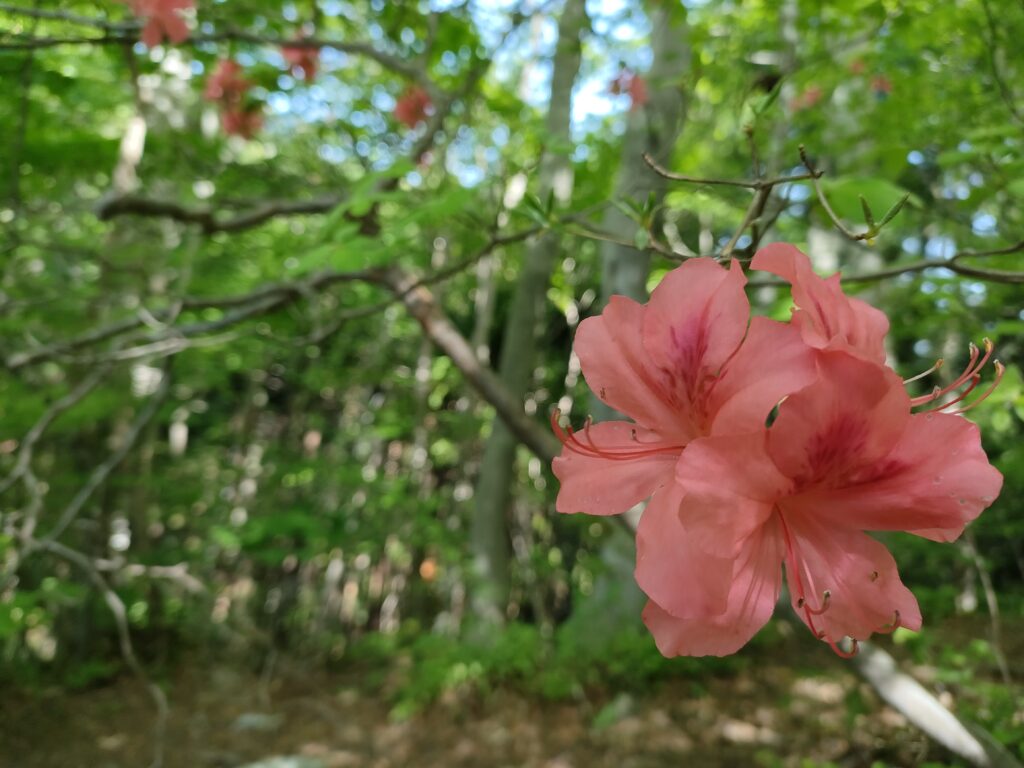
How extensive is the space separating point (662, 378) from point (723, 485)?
0.16m

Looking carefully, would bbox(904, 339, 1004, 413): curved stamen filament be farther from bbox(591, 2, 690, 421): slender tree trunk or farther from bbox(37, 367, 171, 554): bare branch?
bbox(37, 367, 171, 554): bare branch

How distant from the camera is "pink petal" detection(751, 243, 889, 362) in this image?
1.80 ft

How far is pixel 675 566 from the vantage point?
1.92ft

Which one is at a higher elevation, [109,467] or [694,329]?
[694,329]

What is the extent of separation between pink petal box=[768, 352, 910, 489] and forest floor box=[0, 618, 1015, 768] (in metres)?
3.45

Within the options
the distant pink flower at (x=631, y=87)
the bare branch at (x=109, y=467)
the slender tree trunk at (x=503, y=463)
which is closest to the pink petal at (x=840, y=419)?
→ the bare branch at (x=109, y=467)

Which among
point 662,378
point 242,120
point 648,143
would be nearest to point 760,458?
point 662,378

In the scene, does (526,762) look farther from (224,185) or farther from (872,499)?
(872,499)

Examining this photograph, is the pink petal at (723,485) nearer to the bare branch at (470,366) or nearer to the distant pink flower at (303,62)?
the bare branch at (470,366)

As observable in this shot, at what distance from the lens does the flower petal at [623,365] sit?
26.6 inches

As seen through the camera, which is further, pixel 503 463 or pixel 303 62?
pixel 503 463

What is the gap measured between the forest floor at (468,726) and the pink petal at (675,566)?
3435 millimetres

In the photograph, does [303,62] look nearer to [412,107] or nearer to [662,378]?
[412,107]

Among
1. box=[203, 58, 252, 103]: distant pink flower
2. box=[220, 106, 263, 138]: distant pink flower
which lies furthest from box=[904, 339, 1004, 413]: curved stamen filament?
box=[220, 106, 263, 138]: distant pink flower
